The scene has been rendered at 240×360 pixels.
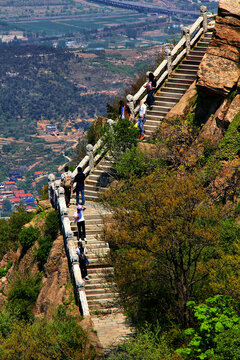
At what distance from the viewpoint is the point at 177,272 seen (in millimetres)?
20906

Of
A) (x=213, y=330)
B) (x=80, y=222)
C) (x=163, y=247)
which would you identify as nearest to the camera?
(x=213, y=330)

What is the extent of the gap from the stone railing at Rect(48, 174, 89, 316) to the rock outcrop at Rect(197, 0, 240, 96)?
8295 millimetres

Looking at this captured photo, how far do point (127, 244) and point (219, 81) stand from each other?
1138 centimetres

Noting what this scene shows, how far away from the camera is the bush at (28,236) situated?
30.1m

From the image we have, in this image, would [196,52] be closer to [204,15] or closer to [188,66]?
[188,66]

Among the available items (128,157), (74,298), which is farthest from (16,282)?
(128,157)

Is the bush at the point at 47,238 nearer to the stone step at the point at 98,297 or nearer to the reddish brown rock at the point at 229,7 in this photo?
the stone step at the point at 98,297

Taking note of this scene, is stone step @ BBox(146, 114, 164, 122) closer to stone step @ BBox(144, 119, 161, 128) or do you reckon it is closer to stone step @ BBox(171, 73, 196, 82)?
stone step @ BBox(144, 119, 161, 128)

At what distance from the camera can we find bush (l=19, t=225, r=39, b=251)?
30094 millimetres

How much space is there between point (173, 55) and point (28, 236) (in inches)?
517

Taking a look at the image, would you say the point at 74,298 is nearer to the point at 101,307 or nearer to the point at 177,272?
the point at 101,307

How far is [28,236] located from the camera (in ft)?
98.8

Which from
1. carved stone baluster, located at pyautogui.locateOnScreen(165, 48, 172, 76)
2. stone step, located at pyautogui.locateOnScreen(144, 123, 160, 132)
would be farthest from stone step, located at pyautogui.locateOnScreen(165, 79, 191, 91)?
stone step, located at pyautogui.locateOnScreen(144, 123, 160, 132)

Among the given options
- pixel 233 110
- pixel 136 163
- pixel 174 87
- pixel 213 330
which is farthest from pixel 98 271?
pixel 174 87
